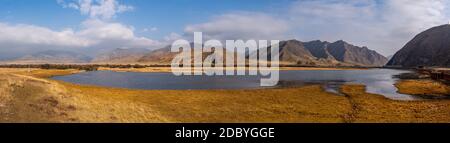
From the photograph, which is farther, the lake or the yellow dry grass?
the lake

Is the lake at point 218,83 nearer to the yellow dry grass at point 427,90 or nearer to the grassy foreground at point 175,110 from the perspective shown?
the yellow dry grass at point 427,90

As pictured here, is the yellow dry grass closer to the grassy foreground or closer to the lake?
the lake

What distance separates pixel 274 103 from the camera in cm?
4431

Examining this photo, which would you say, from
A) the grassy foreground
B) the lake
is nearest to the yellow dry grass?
the lake

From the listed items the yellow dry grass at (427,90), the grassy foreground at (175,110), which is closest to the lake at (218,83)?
the yellow dry grass at (427,90)

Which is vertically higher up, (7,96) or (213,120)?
(7,96)

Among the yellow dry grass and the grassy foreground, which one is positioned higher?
the grassy foreground

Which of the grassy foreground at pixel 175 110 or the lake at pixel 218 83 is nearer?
the grassy foreground at pixel 175 110

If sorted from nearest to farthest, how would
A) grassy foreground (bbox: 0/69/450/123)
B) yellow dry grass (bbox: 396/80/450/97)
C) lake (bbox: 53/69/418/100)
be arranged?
grassy foreground (bbox: 0/69/450/123)
yellow dry grass (bbox: 396/80/450/97)
lake (bbox: 53/69/418/100)

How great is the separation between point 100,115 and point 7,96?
8668 millimetres

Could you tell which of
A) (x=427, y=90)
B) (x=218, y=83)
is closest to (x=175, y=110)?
(x=218, y=83)

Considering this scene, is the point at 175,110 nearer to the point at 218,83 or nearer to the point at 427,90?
the point at 218,83

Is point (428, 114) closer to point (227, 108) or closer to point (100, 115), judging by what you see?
point (227, 108)
